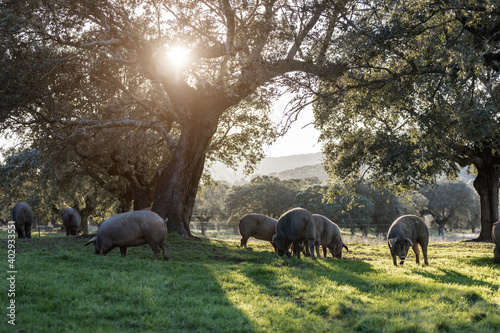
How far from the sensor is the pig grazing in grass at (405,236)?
12.9 m

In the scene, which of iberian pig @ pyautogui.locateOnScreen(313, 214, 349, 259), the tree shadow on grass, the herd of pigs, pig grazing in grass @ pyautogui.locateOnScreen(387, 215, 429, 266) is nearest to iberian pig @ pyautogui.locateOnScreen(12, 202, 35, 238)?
the herd of pigs

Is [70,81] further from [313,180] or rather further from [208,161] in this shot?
[313,180]

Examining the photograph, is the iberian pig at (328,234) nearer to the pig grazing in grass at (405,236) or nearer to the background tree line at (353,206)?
the pig grazing in grass at (405,236)

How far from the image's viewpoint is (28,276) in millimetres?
7582

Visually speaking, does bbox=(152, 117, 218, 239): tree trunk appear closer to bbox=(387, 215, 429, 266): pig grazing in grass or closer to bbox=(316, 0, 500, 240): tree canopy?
bbox=(316, 0, 500, 240): tree canopy

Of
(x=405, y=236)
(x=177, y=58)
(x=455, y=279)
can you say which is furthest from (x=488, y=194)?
(x=177, y=58)

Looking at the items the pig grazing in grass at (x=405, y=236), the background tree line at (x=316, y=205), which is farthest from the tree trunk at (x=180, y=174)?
the background tree line at (x=316, y=205)

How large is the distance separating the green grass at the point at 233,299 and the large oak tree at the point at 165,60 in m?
8.11

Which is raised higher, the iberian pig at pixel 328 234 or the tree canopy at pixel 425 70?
the tree canopy at pixel 425 70

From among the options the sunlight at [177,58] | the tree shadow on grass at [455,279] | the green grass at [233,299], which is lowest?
the tree shadow on grass at [455,279]

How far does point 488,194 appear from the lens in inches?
1085

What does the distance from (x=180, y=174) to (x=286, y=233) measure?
21.5 ft

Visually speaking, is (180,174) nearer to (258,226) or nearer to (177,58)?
(258,226)

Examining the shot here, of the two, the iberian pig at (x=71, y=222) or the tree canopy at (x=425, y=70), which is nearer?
the tree canopy at (x=425, y=70)
